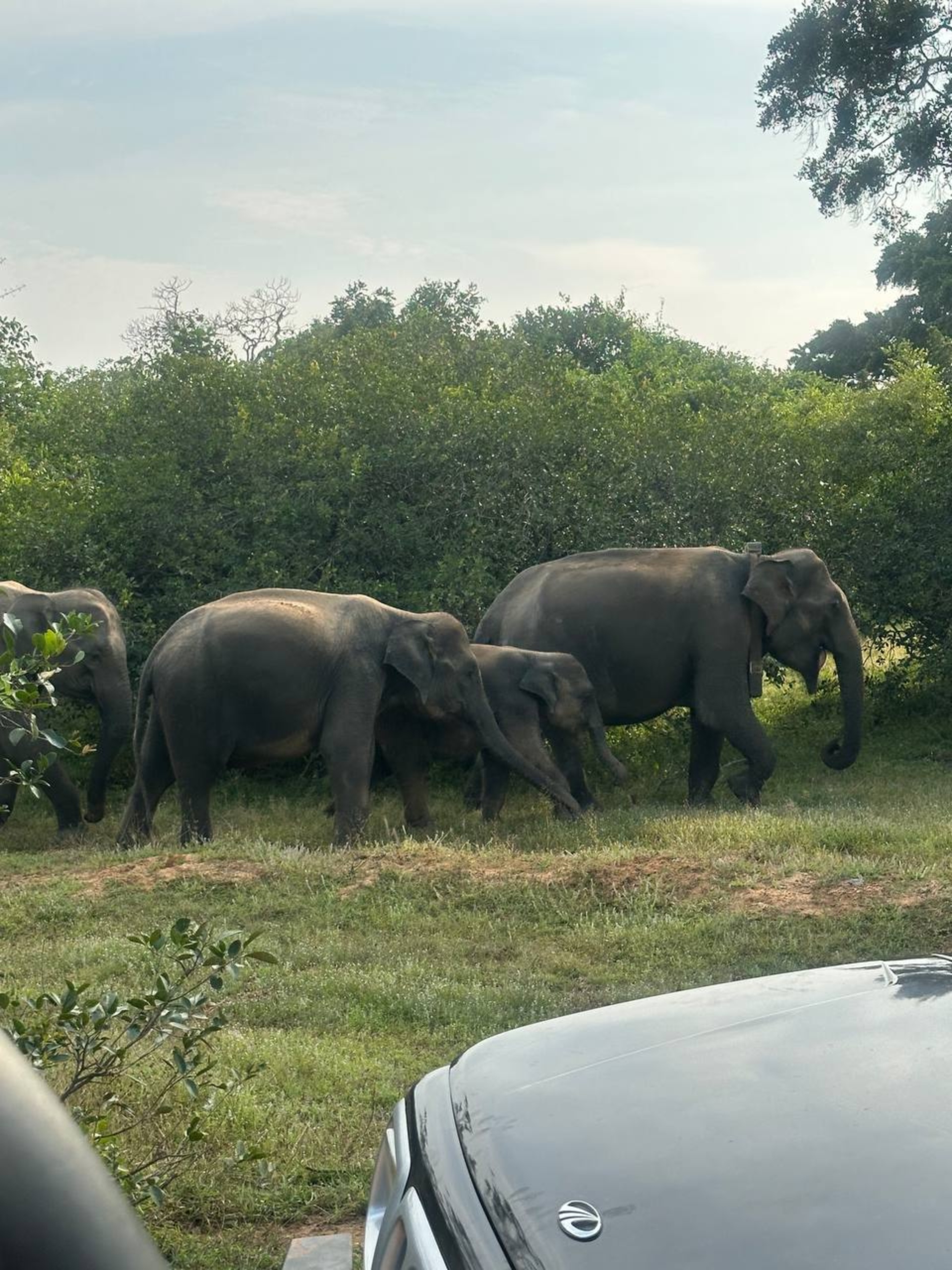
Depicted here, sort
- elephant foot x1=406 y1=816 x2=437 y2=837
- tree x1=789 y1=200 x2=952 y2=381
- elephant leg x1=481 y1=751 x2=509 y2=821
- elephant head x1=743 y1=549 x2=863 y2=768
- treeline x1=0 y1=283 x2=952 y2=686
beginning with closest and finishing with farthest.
A: 1. elephant foot x1=406 y1=816 x2=437 y2=837
2. elephant leg x1=481 y1=751 x2=509 y2=821
3. elephant head x1=743 y1=549 x2=863 y2=768
4. treeline x1=0 y1=283 x2=952 y2=686
5. tree x1=789 y1=200 x2=952 y2=381

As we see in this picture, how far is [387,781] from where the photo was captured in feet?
50.5

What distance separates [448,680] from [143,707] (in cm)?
251

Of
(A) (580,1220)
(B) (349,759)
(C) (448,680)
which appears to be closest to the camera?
(A) (580,1220)

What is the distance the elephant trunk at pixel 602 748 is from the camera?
42.9ft

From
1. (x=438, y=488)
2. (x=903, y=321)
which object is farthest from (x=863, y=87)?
(x=903, y=321)

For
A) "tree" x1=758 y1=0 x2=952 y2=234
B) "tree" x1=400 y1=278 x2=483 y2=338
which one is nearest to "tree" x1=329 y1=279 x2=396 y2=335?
"tree" x1=400 y1=278 x2=483 y2=338

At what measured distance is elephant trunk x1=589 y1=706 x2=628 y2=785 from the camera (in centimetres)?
1308

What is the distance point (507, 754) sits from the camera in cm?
1247

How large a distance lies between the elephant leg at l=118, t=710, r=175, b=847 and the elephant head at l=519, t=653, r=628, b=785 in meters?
2.98

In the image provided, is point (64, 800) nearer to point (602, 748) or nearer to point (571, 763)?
point (571, 763)

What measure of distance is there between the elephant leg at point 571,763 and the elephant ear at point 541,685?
619 millimetres

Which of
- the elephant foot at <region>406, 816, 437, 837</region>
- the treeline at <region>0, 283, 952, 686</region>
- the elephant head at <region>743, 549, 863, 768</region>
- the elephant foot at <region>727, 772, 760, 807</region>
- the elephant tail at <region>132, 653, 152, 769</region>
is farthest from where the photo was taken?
the treeline at <region>0, 283, 952, 686</region>

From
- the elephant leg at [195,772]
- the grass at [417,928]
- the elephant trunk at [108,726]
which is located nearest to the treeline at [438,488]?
the elephant trunk at [108,726]

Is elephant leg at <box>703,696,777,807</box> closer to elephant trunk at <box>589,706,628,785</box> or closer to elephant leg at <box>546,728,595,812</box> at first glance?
elephant trunk at <box>589,706,628,785</box>
